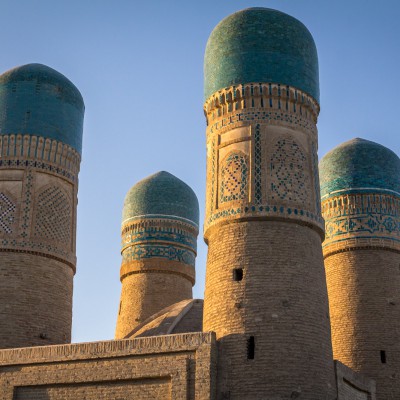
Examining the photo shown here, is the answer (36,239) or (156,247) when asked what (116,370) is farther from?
(156,247)

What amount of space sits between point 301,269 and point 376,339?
360 centimetres

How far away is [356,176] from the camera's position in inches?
527

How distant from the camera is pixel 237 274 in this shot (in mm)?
9211

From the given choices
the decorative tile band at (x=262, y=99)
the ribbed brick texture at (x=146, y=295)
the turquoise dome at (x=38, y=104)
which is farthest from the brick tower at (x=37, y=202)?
the decorative tile band at (x=262, y=99)

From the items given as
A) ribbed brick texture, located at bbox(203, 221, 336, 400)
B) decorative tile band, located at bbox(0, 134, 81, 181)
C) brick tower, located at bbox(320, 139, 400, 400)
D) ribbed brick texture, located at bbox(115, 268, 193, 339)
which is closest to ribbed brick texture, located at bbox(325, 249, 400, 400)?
brick tower, located at bbox(320, 139, 400, 400)

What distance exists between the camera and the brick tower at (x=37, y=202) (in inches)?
442

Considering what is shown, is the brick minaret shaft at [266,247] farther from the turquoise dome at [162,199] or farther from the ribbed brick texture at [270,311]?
the turquoise dome at [162,199]

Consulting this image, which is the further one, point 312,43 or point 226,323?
point 312,43

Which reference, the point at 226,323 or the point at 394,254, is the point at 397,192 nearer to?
the point at 394,254

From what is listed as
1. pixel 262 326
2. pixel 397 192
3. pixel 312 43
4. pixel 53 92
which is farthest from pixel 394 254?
pixel 53 92

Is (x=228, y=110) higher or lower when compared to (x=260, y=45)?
lower

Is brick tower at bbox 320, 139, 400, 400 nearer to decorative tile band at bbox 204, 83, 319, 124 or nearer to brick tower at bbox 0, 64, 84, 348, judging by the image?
decorative tile band at bbox 204, 83, 319, 124

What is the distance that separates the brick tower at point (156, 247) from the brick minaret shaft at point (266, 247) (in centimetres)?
498

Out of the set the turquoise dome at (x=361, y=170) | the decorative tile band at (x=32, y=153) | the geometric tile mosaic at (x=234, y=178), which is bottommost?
the geometric tile mosaic at (x=234, y=178)
